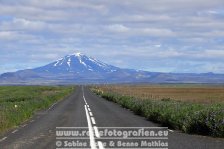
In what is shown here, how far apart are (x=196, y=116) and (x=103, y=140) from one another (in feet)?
18.9

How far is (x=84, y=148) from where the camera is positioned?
1493cm

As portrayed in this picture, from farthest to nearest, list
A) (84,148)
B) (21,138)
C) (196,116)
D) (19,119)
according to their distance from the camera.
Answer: (19,119), (196,116), (21,138), (84,148)

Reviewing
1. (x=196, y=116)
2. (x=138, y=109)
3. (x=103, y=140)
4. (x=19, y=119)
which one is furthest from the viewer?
(x=138, y=109)

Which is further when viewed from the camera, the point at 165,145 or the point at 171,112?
the point at 171,112

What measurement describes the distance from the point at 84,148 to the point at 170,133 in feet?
18.3

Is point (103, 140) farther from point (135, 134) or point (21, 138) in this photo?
point (21, 138)

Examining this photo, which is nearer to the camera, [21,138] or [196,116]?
[21,138]

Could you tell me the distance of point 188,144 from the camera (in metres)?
15.8

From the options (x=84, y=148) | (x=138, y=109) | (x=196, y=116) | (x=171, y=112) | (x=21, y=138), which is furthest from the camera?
(x=138, y=109)

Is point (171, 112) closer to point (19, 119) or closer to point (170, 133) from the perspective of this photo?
point (170, 133)

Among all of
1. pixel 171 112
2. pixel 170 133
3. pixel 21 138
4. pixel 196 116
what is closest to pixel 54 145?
pixel 21 138

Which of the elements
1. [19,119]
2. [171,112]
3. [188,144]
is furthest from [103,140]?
[19,119]

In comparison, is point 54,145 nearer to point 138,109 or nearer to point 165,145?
point 165,145

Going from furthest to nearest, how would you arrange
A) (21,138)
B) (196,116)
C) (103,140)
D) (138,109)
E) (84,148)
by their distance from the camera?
1. (138,109)
2. (196,116)
3. (21,138)
4. (103,140)
5. (84,148)
